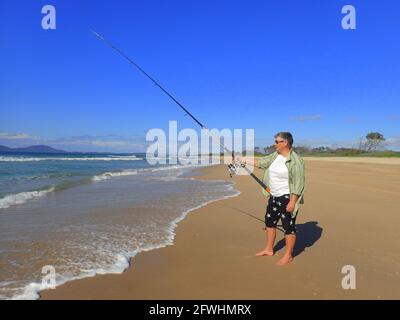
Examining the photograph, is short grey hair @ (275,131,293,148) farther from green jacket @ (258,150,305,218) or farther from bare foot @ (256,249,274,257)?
bare foot @ (256,249,274,257)

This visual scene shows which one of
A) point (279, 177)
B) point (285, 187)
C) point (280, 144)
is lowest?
point (285, 187)

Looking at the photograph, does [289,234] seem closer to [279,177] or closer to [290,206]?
[290,206]

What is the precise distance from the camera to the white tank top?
485 cm

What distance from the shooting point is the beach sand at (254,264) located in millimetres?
3857

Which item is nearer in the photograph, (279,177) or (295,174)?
(295,174)

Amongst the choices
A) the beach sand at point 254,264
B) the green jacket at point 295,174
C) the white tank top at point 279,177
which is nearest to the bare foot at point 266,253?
the beach sand at point 254,264

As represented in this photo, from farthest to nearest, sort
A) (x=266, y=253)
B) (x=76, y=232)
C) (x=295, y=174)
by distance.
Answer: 1. (x=76, y=232)
2. (x=266, y=253)
3. (x=295, y=174)

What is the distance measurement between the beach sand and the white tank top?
2.84 ft

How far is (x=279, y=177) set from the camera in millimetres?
4898

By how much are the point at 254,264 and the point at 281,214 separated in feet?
2.27

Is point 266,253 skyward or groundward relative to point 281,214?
groundward
